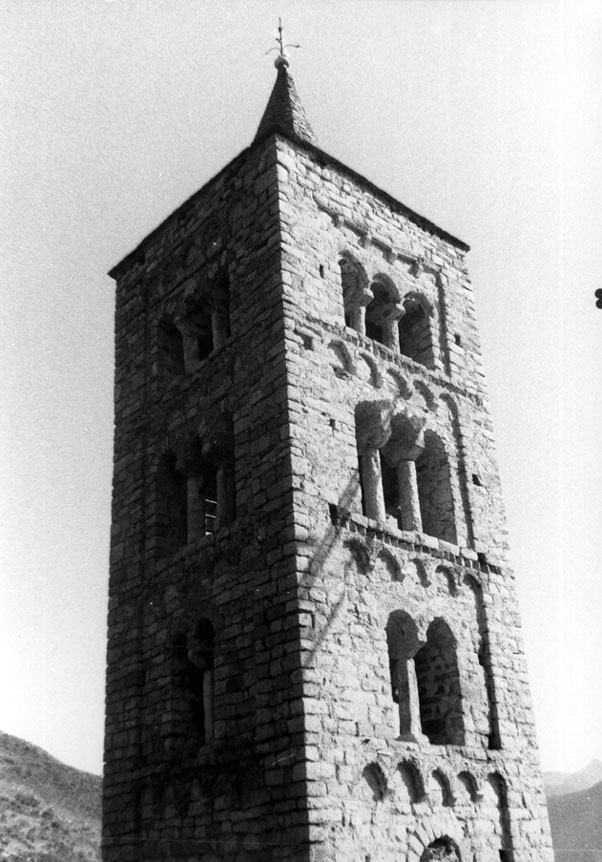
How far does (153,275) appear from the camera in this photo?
1465cm

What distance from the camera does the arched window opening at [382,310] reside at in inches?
527

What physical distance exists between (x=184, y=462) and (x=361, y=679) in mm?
4193

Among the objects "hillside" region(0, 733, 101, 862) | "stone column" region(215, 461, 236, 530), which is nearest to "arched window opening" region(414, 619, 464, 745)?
"stone column" region(215, 461, 236, 530)

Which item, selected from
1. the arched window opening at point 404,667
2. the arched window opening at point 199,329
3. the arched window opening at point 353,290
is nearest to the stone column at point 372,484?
the arched window opening at point 404,667

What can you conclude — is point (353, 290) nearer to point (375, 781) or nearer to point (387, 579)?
point (387, 579)

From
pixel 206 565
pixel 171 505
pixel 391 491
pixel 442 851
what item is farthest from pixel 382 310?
pixel 442 851

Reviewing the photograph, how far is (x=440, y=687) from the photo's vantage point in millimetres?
11102

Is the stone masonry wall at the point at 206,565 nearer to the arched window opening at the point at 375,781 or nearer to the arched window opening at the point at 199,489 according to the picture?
the arched window opening at the point at 199,489

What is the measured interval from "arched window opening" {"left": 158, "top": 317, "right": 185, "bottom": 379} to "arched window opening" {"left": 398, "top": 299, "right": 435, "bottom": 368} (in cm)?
351

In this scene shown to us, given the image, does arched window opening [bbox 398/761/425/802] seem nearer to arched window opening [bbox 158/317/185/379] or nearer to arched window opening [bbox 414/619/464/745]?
arched window opening [bbox 414/619/464/745]

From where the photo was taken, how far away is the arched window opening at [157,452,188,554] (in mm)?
12367

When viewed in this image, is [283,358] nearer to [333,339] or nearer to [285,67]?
[333,339]

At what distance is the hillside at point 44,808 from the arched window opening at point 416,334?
59.8 feet

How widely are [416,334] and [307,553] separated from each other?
5.42 metres
